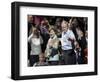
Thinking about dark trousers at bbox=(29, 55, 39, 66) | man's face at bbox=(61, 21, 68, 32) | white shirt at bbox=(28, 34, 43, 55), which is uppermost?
man's face at bbox=(61, 21, 68, 32)

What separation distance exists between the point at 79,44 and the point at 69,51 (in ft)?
0.18

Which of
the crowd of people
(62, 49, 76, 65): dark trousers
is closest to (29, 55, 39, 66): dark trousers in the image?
the crowd of people

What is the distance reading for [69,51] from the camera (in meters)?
1.21

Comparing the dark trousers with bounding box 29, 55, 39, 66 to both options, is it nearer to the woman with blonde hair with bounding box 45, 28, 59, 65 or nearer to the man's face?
the woman with blonde hair with bounding box 45, 28, 59, 65

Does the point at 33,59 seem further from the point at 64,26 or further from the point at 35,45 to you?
the point at 64,26

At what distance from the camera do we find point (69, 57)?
1213 mm

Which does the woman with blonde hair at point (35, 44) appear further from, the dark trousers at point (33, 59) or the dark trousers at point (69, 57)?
the dark trousers at point (69, 57)

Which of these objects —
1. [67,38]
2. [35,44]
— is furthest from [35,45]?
[67,38]

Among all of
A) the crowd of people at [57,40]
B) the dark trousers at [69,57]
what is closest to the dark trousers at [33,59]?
the crowd of people at [57,40]

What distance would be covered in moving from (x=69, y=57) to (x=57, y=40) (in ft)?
0.29

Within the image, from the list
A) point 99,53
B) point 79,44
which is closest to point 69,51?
point 79,44

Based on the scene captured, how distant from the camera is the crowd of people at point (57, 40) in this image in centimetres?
115

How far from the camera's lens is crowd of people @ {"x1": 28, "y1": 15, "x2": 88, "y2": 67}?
3.77ft

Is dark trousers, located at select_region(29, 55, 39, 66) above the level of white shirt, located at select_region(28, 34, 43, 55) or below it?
below
